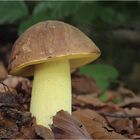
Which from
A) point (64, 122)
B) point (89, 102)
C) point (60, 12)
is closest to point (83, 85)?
point (89, 102)

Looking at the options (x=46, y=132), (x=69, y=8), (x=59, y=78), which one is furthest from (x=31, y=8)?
(x=46, y=132)

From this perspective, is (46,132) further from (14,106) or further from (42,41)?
(42,41)

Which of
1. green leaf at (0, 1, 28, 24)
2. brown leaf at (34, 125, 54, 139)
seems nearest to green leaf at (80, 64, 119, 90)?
green leaf at (0, 1, 28, 24)

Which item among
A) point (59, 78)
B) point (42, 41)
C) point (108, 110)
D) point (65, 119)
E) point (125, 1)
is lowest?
point (108, 110)

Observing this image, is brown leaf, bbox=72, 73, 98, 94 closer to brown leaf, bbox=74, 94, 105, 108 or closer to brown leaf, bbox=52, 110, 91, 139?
brown leaf, bbox=74, 94, 105, 108

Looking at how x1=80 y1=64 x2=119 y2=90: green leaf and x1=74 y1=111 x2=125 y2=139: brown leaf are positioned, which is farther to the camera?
A: x1=80 y1=64 x2=119 y2=90: green leaf

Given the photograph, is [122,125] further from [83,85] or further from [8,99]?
[83,85]

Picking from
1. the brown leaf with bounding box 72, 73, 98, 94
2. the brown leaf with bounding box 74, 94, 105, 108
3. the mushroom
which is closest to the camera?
the mushroom
